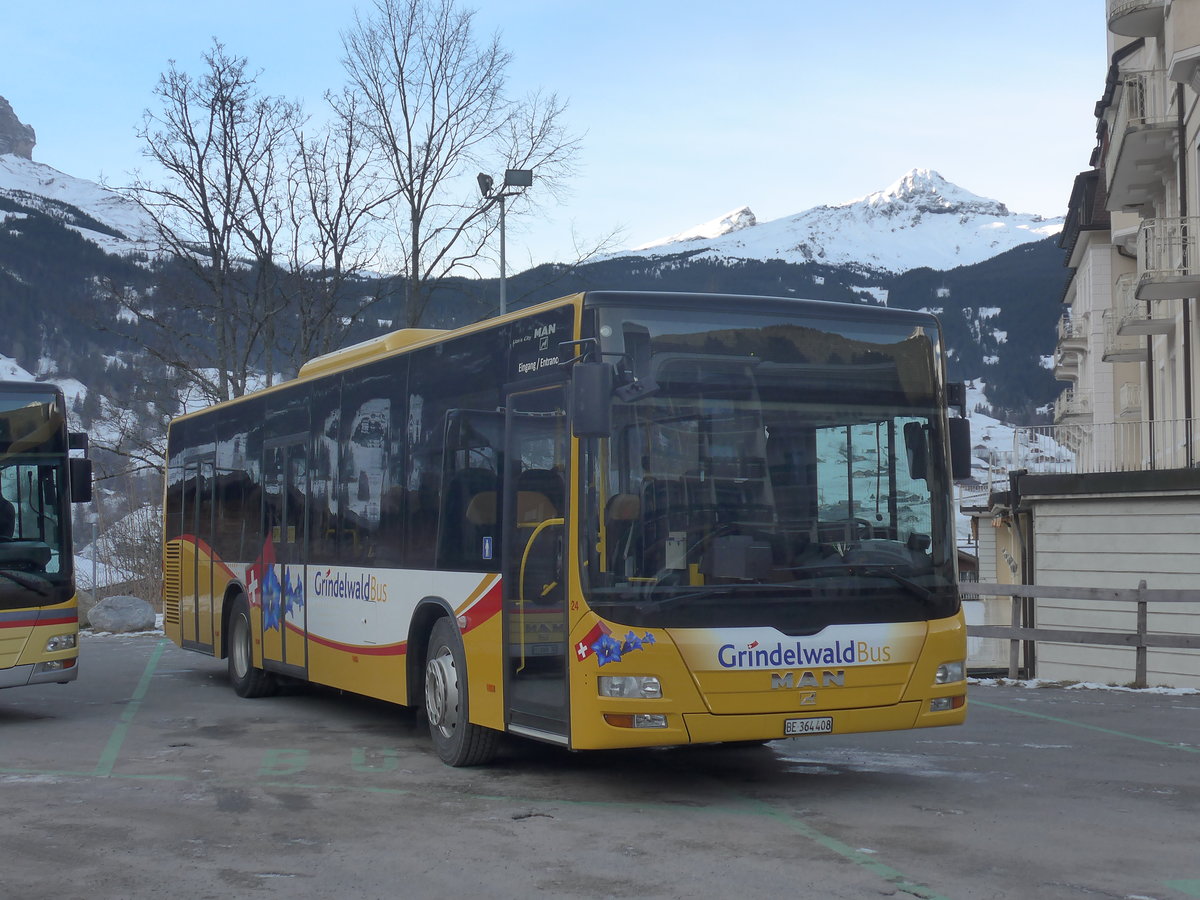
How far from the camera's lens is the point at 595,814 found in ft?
27.4

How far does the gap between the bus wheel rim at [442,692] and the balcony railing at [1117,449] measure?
47.2ft

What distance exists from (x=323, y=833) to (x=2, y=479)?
654 cm

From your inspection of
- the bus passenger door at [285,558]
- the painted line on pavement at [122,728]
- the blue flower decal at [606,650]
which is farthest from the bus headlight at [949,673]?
the bus passenger door at [285,558]

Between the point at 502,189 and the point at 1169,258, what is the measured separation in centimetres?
1197

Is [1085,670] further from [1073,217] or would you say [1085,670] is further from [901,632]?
[1073,217]

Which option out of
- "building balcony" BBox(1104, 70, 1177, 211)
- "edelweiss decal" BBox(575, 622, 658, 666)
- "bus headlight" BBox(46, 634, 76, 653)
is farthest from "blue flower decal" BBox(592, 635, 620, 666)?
"building balcony" BBox(1104, 70, 1177, 211)

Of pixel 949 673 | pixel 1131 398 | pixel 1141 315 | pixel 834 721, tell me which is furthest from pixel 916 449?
pixel 1131 398

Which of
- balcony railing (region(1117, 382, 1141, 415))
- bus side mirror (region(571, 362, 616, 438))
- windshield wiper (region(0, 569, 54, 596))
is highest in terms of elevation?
balcony railing (region(1117, 382, 1141, 415))

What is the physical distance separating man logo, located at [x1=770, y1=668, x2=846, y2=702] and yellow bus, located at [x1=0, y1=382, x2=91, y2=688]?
22.9 ft

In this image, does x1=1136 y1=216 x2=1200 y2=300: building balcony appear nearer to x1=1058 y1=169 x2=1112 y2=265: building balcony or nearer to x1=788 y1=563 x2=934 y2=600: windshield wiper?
x1=788 y1=563 x2=934 y2=600: windshield wiper

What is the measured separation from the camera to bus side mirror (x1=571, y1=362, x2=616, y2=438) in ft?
26.7

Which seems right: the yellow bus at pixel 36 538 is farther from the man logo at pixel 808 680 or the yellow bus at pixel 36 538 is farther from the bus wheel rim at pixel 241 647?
the man logo at pixel 808 680

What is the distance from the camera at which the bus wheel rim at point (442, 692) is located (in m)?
10.1

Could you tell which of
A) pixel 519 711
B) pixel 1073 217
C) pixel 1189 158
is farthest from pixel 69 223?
pixel 519 711
